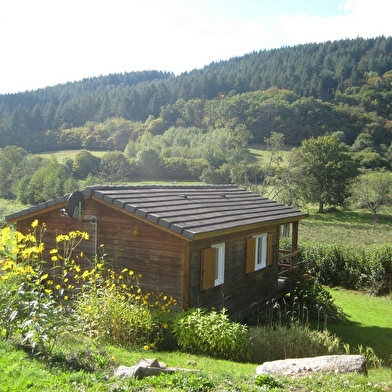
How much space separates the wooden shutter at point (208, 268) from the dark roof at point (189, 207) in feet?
2.13

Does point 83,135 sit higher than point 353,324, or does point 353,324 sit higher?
point 83,135

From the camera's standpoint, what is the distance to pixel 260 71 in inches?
4190

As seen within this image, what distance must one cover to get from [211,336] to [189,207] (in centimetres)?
399

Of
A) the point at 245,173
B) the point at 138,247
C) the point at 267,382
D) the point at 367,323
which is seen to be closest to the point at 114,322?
the point at 138,247

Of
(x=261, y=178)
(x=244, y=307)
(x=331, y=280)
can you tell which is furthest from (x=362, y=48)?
(x=244, y=307)

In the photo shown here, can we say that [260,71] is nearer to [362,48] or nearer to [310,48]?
[310,48]

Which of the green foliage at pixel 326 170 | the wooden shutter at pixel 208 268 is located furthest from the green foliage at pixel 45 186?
the wooden shutter at pixel 208 268

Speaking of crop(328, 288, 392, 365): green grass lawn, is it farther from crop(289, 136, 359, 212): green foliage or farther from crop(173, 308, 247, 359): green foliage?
crop(289, 136, 359, 212): green foliage

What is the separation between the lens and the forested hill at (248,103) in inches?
3198

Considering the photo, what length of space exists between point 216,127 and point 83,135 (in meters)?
26.1

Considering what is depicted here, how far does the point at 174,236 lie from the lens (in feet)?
33.7

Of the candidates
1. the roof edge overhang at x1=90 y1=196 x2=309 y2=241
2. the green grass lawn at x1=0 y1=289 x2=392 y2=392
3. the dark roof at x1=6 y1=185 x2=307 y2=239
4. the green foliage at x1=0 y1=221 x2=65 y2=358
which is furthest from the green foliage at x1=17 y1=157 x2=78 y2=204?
the green grass lawn at x1=0 y1=289 x2=392 y2=392

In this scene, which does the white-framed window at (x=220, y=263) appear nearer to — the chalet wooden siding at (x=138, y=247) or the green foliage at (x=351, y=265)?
the chalet wooden siding at (x=138, y=247)

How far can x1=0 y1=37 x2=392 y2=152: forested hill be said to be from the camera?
8123cm
